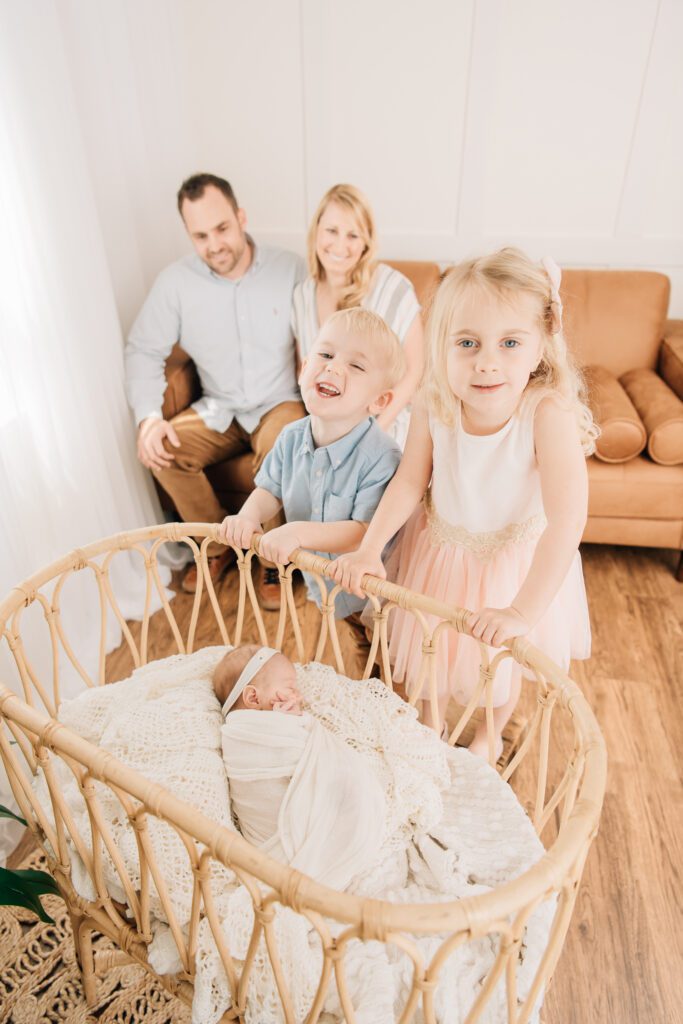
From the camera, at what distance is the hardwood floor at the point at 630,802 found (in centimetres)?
114

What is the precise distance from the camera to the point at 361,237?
1.97 metres

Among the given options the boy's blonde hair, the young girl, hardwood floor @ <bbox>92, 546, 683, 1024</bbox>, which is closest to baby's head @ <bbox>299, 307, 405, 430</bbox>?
the boy's blonde hair

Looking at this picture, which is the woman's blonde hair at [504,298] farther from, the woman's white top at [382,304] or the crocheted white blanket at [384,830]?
the woman's white top at [382,304]

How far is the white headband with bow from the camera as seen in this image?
1156mm

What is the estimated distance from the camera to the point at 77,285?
1.83m

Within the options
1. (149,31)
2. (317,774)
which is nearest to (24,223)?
(149,31)

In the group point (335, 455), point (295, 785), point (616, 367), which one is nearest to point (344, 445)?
point (335, 455)

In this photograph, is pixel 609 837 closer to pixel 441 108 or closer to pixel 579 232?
pixel 579 232

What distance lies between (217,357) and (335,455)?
1.06 meters

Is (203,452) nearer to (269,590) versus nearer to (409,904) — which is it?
(269,590)

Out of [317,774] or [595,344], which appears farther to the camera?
[595,344]

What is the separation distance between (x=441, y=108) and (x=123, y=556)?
1821mm

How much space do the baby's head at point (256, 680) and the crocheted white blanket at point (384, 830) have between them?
40 millimetres

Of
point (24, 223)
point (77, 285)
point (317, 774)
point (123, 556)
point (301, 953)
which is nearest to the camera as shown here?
point (301, 953)
